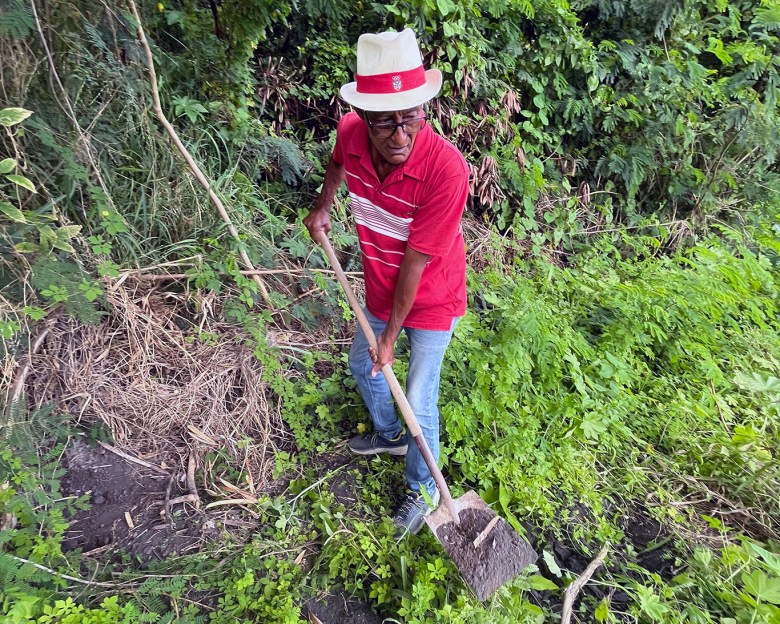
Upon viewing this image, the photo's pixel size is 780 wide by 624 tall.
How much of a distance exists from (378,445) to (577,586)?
4.14 ft

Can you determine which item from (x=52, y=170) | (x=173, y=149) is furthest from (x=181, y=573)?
(x=173, y=149)

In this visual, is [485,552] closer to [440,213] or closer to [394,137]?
[440,213]

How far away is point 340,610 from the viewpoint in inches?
83.3

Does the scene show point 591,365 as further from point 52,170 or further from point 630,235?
point 52,170

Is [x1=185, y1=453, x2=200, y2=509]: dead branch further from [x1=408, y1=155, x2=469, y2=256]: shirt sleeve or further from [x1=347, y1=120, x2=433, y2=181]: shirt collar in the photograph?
[x1=347, y1=120, x2=433, y2=181]: shirt collar

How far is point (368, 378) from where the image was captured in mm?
2451

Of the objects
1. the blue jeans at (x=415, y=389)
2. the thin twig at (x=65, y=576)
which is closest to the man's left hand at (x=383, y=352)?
the blue jeans at (x=415, y=389)

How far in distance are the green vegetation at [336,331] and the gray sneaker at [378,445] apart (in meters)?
0.11

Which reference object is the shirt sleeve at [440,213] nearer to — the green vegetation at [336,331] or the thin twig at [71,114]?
the green vegetation at [336,331]

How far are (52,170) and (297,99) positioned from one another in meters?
2.15

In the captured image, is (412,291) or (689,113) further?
(689,113)

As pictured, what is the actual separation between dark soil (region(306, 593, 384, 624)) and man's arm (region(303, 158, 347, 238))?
1.92 meters

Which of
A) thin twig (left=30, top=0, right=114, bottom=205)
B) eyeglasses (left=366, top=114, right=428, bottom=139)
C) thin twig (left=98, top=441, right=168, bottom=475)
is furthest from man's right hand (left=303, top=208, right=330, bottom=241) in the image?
thin twig (left=98, top=441, right=168, bottom=475)

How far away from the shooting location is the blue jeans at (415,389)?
2.19 metres
